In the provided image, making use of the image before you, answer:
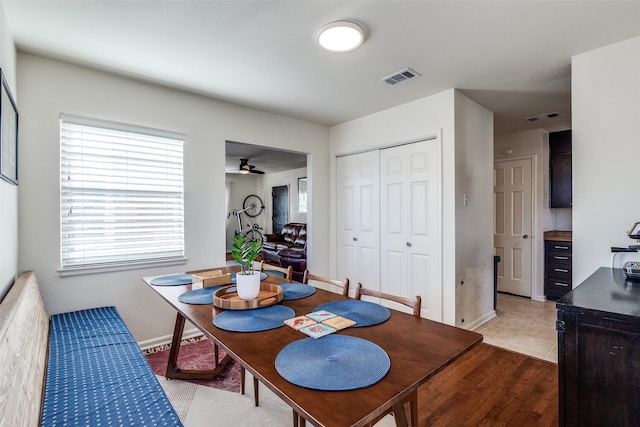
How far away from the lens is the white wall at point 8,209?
1.68 meters

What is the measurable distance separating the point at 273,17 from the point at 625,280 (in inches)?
102

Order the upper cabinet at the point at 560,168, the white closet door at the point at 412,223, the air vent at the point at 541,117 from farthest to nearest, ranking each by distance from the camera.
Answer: the upper cabinet at the point at 560,168 < the air vent at the point at 541,117 < the white closet door at the point at 412,223

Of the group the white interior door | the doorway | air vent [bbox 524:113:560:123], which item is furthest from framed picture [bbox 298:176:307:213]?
air vent [bbox 524:113:560:123]

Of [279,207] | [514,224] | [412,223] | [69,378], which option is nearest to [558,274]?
[514,224]

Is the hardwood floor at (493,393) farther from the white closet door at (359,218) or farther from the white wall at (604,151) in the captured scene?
the white closet door at (359,218)

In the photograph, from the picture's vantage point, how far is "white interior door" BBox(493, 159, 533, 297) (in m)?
4.42

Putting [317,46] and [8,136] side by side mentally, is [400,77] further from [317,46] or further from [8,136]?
[8,136]

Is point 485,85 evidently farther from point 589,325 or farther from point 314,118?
point 589,325

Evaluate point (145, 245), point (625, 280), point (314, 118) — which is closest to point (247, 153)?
point (314, 118)

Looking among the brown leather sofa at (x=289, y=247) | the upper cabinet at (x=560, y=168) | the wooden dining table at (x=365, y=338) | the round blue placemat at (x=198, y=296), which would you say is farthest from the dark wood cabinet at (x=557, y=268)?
the round blue placemat at (x=198, y=296)

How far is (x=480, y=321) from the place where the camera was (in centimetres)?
342

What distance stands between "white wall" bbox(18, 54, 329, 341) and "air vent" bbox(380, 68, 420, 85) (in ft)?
5.02

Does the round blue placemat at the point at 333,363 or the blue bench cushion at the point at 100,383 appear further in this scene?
the blue bench cushion at the point at 100,383

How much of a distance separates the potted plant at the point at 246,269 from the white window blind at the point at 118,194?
1.53 m
